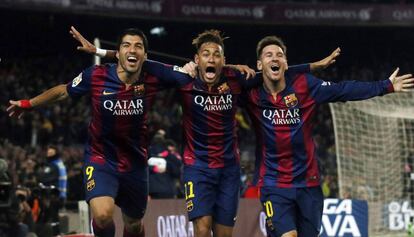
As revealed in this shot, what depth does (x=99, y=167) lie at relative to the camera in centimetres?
826

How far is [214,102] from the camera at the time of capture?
8039mm

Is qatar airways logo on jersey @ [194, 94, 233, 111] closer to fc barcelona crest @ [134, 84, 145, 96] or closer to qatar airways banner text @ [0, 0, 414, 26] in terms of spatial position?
fc barcelona crest @ [134, 84, 145, 96]

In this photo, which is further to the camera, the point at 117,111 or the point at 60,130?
the point at 60,130

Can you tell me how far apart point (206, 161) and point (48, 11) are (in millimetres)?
16934

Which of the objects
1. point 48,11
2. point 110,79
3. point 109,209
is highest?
point 48,11

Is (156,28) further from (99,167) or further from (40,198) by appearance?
(99,167)

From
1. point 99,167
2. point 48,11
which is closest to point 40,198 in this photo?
point 99,167

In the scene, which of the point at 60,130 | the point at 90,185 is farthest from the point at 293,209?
the point at 60,130

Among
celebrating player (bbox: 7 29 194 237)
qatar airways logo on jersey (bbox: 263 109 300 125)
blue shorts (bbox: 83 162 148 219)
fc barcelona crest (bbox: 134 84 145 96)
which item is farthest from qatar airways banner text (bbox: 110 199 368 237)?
qatar airways logo on jersey (bbox: 263 109 300 125)

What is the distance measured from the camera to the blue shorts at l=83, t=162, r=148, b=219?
322 inches

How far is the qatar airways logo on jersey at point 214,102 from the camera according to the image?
8.03m

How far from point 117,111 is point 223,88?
96cm

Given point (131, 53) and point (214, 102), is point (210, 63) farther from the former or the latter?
point (131, 53)

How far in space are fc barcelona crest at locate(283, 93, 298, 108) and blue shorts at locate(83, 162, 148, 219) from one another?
5.24 ft
